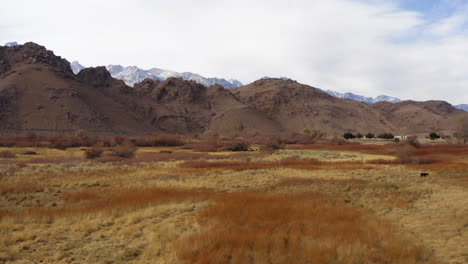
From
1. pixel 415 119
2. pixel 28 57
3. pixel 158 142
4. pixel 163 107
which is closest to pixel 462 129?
pixel 158 142

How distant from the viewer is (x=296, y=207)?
12461 mm

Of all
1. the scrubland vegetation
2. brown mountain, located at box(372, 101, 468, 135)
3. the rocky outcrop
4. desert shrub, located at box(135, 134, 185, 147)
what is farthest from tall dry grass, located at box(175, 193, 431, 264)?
brown mountain, located at box(372, 101, 468, 135)

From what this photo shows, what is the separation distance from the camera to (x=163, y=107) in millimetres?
112938

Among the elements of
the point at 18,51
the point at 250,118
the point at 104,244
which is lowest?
the point at 104,244

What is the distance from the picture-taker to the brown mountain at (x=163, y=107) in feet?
264

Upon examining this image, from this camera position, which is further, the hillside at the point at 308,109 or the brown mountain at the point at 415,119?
the brown mountain at the point at 415,119

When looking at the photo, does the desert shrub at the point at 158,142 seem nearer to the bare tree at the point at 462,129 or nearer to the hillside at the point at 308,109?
the bare tree at the point at 462,129

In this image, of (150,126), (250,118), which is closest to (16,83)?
(150,126)

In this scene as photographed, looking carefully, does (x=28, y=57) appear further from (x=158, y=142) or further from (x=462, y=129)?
(x=462, y=129)

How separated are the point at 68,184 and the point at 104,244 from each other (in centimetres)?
1090

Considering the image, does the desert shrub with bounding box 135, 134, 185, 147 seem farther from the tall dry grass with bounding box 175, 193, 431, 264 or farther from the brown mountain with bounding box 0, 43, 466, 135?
the tall dry grass with bounding box 175, 193, 431, 264

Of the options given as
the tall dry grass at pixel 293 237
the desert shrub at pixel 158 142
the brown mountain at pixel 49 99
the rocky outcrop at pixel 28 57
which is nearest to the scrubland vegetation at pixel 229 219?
the tall dry grass at pixel 293 237

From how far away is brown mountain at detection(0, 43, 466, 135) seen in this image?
3167 inches

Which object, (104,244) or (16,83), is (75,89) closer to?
(16,83)
